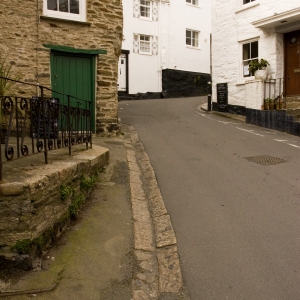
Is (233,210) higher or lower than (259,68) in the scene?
lower

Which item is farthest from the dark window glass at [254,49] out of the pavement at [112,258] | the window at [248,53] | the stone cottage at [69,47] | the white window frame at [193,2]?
the white window frame at [193,2]

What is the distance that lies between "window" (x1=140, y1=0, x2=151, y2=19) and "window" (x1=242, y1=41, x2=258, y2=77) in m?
10.5

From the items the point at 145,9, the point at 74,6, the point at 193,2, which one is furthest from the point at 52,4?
the point at 193,2

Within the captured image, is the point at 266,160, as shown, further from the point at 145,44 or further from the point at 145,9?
the point at 145,9

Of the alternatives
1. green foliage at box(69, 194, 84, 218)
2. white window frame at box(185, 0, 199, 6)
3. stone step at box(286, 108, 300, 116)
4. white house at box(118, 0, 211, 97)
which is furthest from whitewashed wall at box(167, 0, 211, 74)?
green foliage at box(69, 194, 84, 218)

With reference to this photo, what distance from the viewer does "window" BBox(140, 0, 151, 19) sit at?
23.2m

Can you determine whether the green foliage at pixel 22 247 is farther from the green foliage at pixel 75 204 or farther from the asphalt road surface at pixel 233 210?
the asphalt road surface at pixel 233 210

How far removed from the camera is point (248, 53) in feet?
48.3

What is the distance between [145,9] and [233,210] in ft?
69.4

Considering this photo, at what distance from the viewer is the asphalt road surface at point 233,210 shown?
3386 millimetres

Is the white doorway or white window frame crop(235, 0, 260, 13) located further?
the white doorway

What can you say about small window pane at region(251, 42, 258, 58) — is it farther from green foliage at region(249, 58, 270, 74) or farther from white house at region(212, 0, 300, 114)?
green foliage at region(249, 58, 270, 74)

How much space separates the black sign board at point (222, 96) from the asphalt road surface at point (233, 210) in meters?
5.40

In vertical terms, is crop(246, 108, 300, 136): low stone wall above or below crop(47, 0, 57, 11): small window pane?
below
